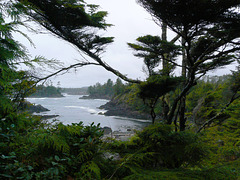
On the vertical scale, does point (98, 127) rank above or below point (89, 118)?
above

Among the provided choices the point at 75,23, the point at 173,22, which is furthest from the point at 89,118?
the point at 173,22

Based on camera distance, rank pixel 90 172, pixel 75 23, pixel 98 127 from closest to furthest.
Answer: pixel 90 172, pixel 98 127, pixel 75 23

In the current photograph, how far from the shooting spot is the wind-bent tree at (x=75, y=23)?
3101mm

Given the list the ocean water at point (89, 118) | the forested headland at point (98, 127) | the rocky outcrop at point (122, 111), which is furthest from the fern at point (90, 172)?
the rocky outcrop at point (122, 111)

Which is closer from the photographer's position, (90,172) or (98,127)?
(90,172)

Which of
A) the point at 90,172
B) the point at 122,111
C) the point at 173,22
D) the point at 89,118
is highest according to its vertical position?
the point at 173,22

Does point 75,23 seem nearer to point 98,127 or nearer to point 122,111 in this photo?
point 98,127

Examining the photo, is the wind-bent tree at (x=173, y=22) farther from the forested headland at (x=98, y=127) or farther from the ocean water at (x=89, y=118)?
the ocean water at (x=89, y=118)

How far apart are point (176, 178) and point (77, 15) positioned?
3.74 meters

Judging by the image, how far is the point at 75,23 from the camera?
11.9 ft

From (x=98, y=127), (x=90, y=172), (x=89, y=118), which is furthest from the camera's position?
(x=89, y=118)

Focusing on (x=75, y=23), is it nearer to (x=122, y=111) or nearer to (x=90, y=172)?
(x=90, y=172)

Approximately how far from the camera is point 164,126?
1962mm

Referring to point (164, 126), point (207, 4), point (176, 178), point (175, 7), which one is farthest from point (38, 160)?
point (207, 4)
